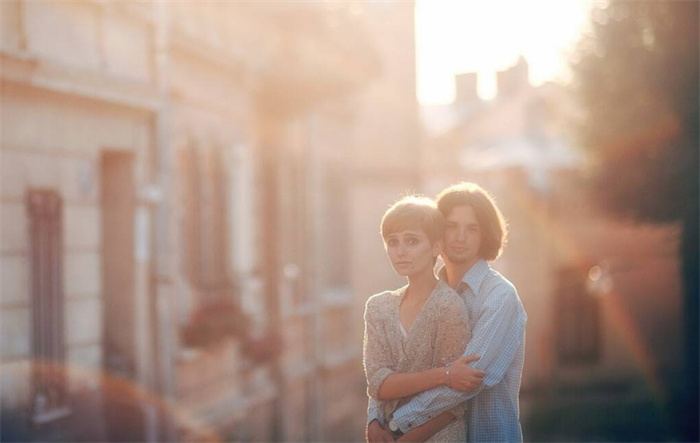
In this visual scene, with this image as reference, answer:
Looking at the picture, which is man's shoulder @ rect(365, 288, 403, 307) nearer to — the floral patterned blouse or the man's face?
the floral patterned blouse

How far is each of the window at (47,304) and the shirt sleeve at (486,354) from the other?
4207mm

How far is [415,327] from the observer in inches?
161

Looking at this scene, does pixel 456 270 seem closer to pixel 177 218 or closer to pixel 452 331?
pixel 452 331

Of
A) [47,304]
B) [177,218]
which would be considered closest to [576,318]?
[177,218]

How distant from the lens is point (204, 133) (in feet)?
36.7

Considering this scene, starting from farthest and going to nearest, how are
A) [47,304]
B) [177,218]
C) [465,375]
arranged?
[177,218]
[47,304]
[465,375]

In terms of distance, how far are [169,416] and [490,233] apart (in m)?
6.34

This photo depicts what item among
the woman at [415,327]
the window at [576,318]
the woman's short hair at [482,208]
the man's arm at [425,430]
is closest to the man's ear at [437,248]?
the woman at [415,327]

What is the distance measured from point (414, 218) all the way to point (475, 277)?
38 cm

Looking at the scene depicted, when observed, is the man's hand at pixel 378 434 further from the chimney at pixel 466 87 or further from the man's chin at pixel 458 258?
the chimney at pixel 466 87

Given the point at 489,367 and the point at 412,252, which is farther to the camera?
the point at 412,252

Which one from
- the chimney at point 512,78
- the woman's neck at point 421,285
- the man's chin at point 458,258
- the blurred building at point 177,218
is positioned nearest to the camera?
the woman's neck at point 421,285

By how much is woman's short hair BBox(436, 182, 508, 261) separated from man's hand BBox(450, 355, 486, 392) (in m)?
0.56

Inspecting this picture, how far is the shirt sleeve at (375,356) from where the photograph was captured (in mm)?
4117
